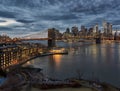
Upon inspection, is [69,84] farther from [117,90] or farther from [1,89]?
[1,89]

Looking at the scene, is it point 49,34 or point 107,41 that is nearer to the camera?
point 49,34

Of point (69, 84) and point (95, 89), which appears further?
point (69, 84)

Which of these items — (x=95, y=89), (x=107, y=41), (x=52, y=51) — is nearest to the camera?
(x=95, y=89)

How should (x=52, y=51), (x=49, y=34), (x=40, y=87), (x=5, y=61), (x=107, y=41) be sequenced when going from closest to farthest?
(x=40, y=87), (x=5, y=61), (x=52, y=51), (x=49, y=34), (x=107, y=41)

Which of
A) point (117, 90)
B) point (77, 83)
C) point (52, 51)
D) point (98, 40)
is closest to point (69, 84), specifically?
point (77, 83)

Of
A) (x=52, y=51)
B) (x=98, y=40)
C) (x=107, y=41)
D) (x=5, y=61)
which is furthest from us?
(x=107, y=41)

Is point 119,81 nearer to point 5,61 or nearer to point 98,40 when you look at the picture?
point 5,61

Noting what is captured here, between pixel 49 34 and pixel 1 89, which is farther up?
pixel 49 34

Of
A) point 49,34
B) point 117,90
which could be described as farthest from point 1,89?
point 49,34

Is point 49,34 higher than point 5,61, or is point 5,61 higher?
point 49,34
